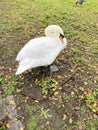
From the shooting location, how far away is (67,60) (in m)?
4.37

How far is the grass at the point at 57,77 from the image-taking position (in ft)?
10.9

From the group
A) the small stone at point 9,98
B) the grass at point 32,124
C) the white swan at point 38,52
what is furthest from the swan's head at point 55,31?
the grass at point 32,124

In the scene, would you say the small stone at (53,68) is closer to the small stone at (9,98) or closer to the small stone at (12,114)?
the small stone at (9,98)

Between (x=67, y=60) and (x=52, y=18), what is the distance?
211 cm

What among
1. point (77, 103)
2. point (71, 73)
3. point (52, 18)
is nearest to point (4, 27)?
point (52, 18)

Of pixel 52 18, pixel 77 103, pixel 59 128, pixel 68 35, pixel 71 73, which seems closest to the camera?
pixel 59 128

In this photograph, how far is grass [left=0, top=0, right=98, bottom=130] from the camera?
3.32 m

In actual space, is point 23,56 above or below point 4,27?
above

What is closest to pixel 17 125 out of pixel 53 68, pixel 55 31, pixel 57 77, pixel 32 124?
pixel 32 124

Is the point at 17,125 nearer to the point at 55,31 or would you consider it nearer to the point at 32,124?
A: the point at 32,124

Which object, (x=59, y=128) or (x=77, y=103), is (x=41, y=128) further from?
(x=77, y=103)

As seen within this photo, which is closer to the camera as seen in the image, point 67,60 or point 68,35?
point 67,60

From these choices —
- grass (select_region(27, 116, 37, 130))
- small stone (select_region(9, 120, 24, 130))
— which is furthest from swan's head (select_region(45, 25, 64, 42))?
small stone (select_region(9, 120, 24, 130))

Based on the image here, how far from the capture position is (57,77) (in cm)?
392
